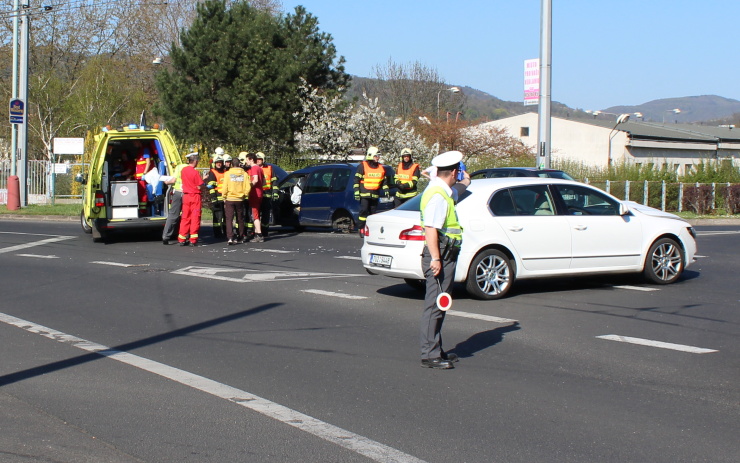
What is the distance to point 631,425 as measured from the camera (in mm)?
5500

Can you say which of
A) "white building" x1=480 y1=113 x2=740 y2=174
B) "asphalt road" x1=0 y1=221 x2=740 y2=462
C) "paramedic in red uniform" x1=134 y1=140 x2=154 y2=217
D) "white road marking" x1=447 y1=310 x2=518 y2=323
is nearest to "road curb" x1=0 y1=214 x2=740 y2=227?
"paramedic in red uniform" x1=134 y1=140 x2=154 y2=217

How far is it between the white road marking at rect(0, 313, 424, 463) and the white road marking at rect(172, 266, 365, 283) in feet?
13.0

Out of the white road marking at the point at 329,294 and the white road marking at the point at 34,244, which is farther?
the white road marking at the point at 34,244

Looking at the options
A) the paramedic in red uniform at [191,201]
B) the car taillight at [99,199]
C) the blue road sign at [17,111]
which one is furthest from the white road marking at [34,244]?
the blue road sign at [17,111]

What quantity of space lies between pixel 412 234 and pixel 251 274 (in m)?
3.52

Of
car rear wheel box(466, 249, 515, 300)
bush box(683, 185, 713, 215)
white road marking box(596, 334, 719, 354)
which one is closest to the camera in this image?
white road marking box(596, 334, 719, 354)

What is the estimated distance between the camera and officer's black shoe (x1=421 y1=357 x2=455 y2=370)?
6.92m

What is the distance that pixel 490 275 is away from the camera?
403 inches

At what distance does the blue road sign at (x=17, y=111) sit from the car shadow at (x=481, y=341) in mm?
25154

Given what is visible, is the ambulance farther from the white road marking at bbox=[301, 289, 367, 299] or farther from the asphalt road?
the white road marking at bbox=[301, 289, 367, 299]

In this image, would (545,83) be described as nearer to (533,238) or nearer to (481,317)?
(533,238)

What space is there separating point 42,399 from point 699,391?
15.5 ft

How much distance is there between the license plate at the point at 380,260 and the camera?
10.2m

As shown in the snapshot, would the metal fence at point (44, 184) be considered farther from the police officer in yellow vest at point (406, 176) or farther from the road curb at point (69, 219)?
the police officer in yellow vest at point (406, 176)
